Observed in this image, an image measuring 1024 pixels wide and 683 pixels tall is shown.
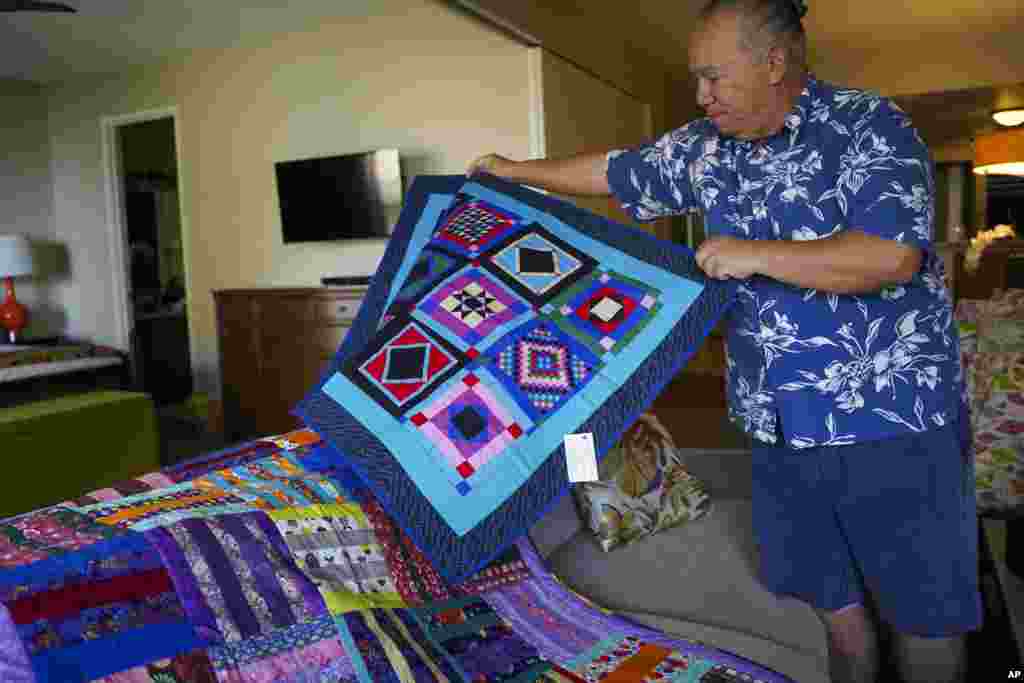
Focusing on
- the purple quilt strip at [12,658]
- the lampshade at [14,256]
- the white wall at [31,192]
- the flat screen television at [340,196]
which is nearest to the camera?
the purple quilt strip at [12,658]

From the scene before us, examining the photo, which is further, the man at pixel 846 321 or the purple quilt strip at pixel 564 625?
the purple quilt strip at pixel 564 625

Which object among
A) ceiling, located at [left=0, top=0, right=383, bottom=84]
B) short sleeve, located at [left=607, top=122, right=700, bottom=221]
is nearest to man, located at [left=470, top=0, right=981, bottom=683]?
short sleeve, located at [left=607, top=122, right=700, bottom=221]

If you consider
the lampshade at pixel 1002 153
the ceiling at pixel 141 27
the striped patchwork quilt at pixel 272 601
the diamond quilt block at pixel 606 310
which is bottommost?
the striped patchwork quilt at pixel 272 601

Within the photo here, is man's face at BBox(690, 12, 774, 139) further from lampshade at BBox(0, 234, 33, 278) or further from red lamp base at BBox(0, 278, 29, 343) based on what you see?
red lamp base at BBox(0, 278, 29, 343)

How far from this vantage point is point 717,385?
5.78m

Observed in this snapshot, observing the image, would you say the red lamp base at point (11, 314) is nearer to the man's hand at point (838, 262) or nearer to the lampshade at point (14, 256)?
the lampshade at point (14, 256)

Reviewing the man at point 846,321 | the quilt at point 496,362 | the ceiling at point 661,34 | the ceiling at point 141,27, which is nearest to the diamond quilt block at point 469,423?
the quilt at point 496,362

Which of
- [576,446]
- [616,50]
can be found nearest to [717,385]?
[616,50]

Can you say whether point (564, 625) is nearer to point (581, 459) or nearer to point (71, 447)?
point (581, 459)

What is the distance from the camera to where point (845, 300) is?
1.25 metres

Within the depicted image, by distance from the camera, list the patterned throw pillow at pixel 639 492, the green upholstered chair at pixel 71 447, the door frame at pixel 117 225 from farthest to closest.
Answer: the door frame at pixel 117 225, the green upholstered chair at pixel 71 447, the patterned throw pillow at pixel 639 492

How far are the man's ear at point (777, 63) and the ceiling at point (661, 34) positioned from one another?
304cm

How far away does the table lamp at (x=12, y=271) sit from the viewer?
6121 mm

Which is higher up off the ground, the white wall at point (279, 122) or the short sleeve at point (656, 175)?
the white wall at point (279, 122)
